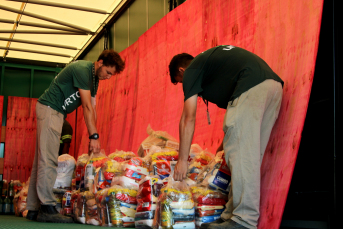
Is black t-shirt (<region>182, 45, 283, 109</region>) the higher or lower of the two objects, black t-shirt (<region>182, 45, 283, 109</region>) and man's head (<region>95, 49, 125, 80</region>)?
the lower

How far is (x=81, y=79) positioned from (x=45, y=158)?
0.80 meters

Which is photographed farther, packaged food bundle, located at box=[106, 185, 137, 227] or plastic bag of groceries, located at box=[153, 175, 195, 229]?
packaged food bundle, located at box=[106, 185, 137, 227]

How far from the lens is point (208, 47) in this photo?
11.2 ft

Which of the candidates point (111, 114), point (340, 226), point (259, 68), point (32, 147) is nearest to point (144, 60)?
point (111, 114)

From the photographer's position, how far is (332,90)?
204 centimetres

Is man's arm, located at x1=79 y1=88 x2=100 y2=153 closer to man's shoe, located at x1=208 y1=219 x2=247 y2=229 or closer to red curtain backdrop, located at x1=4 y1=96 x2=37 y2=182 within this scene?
man's shoe, located at x1=208 y1=219 x2=247 y2=229

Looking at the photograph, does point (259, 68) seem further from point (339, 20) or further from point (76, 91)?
point (76, 91)

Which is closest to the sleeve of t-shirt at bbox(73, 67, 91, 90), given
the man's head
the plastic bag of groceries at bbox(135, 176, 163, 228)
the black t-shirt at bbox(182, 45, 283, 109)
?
the man's head

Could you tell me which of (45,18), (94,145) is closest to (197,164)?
(94,145)

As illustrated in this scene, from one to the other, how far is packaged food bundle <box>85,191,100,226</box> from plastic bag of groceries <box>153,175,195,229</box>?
2.69 ft

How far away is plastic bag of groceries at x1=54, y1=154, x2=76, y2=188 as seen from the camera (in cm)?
400

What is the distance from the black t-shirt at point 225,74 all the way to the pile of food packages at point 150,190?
0.45 meters

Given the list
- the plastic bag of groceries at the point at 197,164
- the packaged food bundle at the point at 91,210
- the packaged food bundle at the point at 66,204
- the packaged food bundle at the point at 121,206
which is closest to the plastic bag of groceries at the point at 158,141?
the plastic bag of groceries at the point at 197,164

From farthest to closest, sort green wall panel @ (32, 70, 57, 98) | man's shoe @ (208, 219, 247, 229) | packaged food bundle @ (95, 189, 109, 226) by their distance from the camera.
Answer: green wall panel @ (32, 70, 57, 98), packaged food bundle @ (95, 189, 109, 226), man's shoe @ (208, 219, 247, 229)
